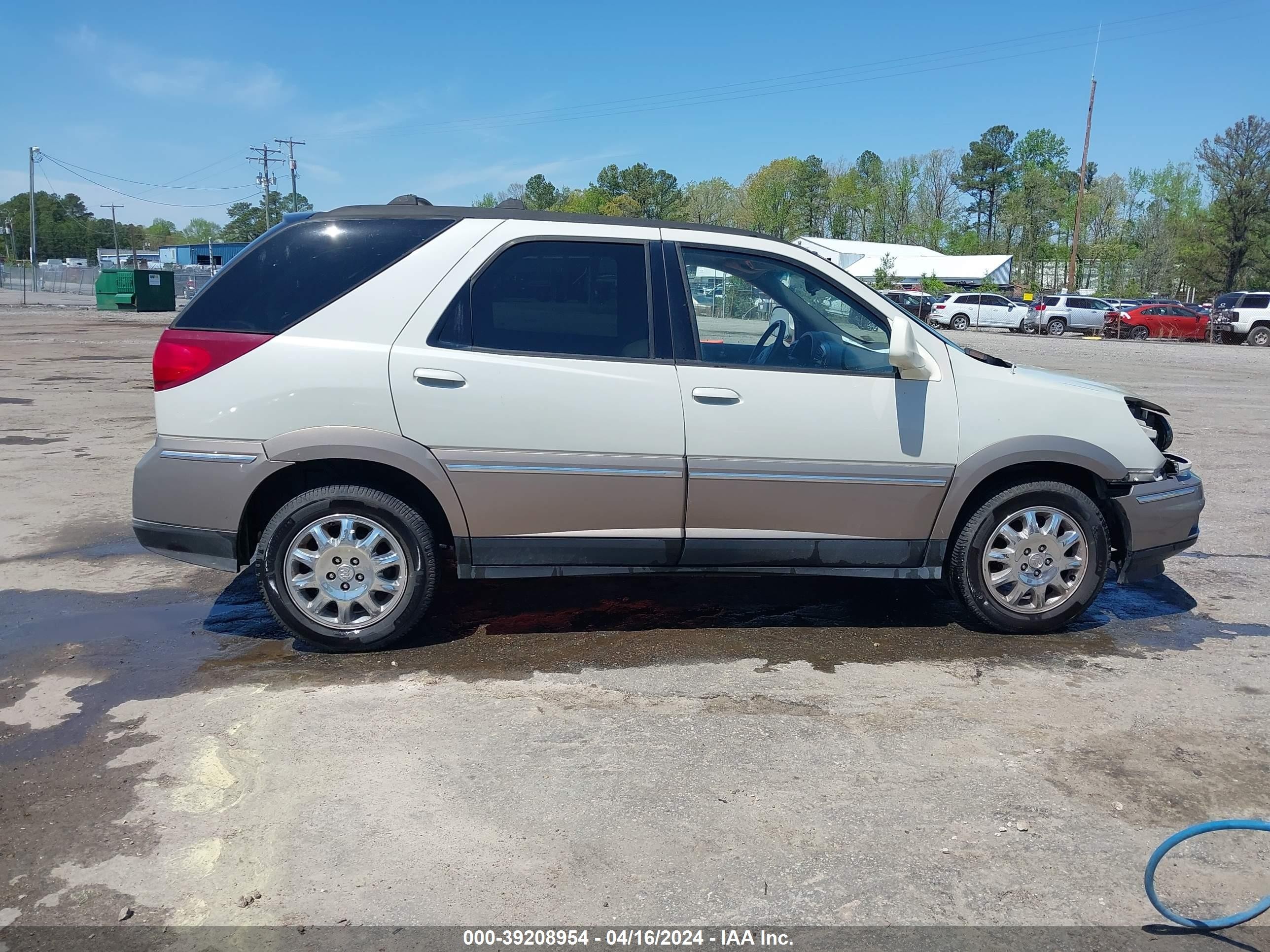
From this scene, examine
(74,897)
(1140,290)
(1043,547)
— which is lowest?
(74,897)

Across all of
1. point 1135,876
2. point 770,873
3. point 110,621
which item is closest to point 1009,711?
point 1135,876

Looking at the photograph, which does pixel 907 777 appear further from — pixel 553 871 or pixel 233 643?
pixel 233 643

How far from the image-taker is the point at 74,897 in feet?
9.27

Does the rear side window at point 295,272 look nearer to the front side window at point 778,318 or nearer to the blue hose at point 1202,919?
the front side window at point 778,318

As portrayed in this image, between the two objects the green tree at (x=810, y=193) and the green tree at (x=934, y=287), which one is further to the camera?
the green tree at (x=810, y=193)

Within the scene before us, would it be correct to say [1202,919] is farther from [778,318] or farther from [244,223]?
[244,223]

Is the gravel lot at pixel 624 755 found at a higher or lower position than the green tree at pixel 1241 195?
lower

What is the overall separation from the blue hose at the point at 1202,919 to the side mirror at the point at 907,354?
2.35 m

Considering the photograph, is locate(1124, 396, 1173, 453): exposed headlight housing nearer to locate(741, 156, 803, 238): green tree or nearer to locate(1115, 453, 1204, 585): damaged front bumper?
locate(1115, 453, 1204, 585): damaged front bumper

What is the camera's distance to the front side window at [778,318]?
475 centimetres

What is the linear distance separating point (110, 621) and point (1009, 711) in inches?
172

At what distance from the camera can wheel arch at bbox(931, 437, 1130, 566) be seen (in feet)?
15.7

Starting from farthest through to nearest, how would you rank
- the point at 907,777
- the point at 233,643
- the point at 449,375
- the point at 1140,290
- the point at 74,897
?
the point at 1140,290, the point at 233,643, the point at 449,375, the point at 907,777, the point at 74,897

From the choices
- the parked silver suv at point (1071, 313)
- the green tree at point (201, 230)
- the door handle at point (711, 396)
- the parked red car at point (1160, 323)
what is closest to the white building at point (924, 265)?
the parked silver suv at point (1071, 313)
